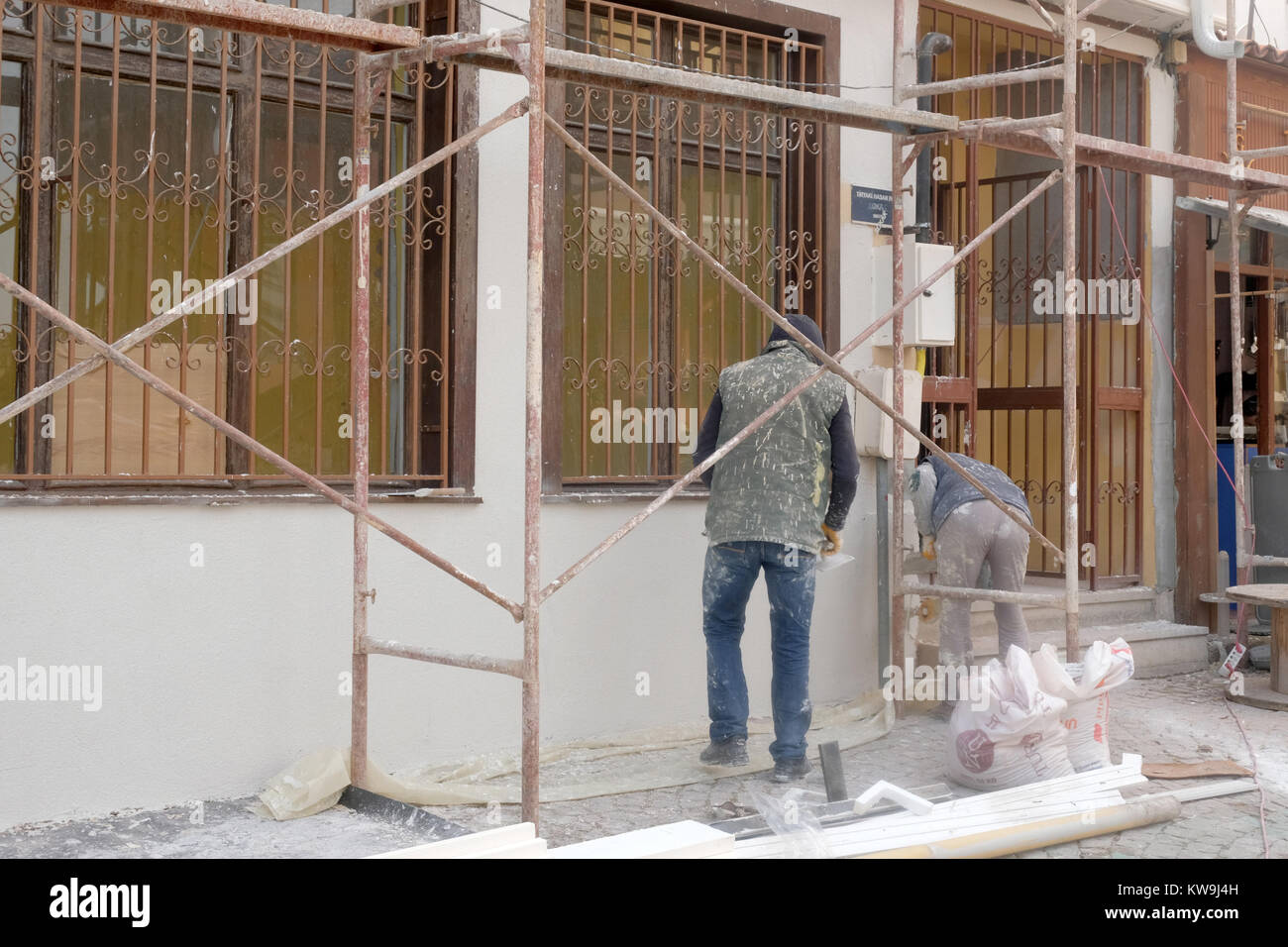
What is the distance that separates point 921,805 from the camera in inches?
195

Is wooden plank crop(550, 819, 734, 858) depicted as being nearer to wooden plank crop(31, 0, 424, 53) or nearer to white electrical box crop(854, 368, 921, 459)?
wooden plank crop(31, 0, 424, 53)

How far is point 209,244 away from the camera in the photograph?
5.64 meters

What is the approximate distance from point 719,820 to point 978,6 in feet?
17.5

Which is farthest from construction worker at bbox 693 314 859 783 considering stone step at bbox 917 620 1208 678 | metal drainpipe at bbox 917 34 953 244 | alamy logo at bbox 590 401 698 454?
stone step at bbox 917 620 1208 678

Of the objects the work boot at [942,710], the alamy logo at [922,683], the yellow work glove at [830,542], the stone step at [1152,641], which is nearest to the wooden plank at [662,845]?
the yellow work glove at [830,542]

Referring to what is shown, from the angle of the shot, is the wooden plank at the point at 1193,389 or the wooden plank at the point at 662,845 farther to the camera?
the wooden plank at the point at 1193,389

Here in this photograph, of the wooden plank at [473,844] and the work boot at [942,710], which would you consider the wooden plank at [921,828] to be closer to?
the wooden plank at [473,844]

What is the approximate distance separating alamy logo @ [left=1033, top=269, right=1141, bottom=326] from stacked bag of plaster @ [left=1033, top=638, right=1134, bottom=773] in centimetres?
358

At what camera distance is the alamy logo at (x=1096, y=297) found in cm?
881

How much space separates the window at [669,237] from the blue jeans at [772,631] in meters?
1.05

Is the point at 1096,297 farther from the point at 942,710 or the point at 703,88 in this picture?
the point at 703,88

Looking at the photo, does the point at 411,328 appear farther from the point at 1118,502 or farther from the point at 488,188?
the point at 1118,502

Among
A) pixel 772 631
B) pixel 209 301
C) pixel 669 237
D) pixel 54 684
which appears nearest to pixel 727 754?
pixel 772 631
